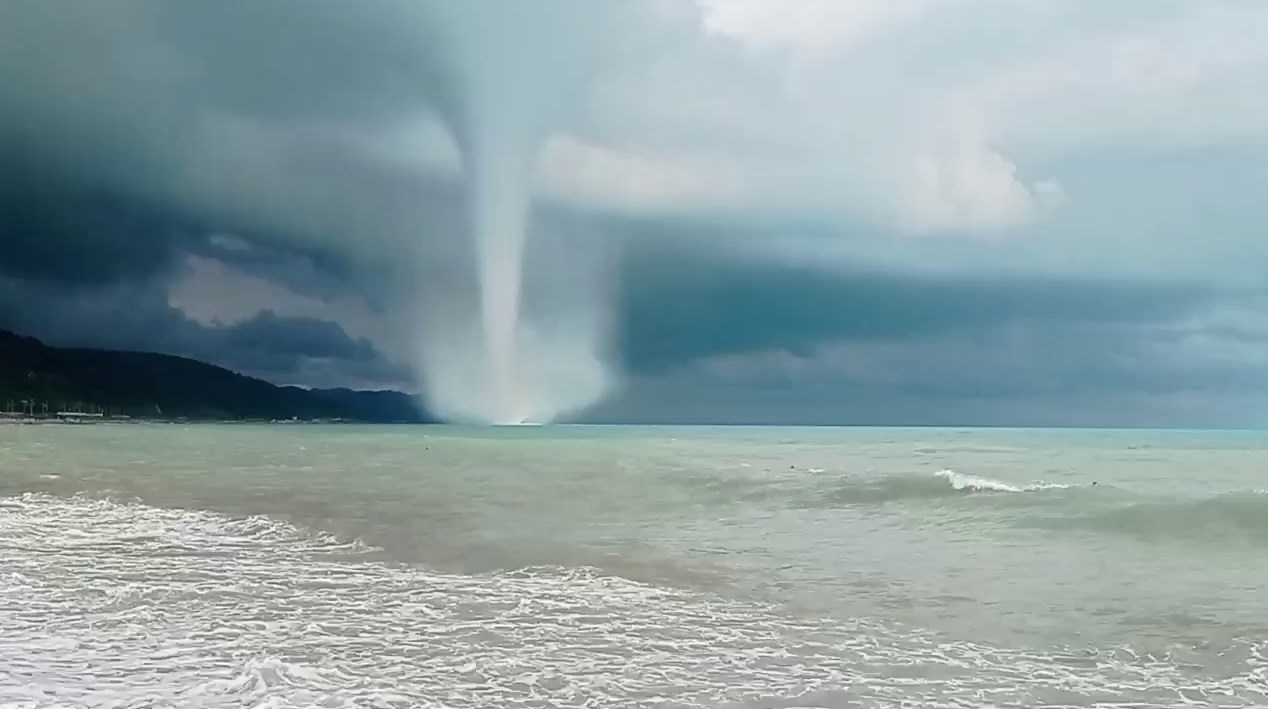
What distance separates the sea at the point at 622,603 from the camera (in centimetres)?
958

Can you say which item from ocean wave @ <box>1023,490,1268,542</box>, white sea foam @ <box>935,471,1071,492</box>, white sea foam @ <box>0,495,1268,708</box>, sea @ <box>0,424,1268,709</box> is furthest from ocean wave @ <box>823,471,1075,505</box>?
white sea foam @ <box>0,495,1268,708</box>

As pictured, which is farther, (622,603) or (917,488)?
(917,488)

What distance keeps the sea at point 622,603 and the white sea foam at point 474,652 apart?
0.17 feet

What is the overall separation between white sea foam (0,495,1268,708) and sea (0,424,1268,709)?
0.05m

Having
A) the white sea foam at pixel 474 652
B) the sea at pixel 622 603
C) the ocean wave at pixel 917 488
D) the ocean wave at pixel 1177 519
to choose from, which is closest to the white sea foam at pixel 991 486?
the ocean wave at pixel 917 488

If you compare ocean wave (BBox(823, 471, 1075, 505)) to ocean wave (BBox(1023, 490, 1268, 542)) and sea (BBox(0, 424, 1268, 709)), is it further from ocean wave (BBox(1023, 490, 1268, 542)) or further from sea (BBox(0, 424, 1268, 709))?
ocean wave (BBox(1023, 490, 1268, 542))

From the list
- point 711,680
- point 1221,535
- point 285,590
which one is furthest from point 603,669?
point 1221,535

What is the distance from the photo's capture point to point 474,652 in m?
10.8

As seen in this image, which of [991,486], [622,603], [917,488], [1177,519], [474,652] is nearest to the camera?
[474,652]

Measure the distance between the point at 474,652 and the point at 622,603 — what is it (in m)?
3.61

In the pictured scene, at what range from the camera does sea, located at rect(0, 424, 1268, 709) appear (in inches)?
377

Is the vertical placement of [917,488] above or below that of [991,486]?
below

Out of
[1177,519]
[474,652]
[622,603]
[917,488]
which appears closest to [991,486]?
[917,488]

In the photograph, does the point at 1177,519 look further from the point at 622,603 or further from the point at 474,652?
the point at 474,652
